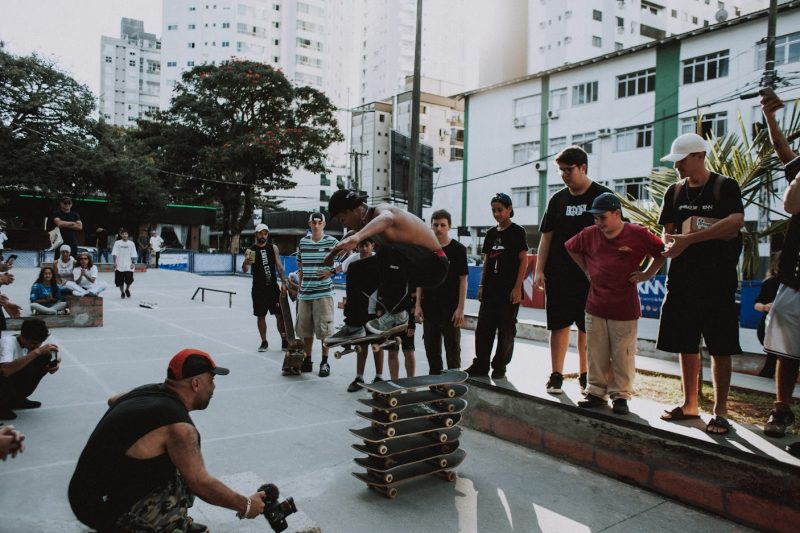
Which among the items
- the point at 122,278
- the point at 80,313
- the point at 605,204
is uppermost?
the point at 605,204

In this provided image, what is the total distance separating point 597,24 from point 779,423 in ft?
199

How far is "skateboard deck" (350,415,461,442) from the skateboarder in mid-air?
2.30 ft

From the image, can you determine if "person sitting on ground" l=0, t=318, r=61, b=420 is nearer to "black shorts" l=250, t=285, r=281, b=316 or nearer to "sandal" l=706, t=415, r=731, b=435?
"black shorts" l=250, t=285, r=281, b=316

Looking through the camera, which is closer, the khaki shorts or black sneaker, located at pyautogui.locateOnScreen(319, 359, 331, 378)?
the khaki shorts

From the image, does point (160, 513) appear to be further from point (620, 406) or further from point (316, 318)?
point (316, 318)

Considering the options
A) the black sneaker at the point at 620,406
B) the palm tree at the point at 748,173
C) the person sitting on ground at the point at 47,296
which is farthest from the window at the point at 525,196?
the black sneaker at the point at 620,406

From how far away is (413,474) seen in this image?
3.88 meters

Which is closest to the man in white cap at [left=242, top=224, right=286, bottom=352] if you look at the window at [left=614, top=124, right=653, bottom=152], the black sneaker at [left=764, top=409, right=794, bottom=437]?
the black sneaker at [left=764, top=409, right=794, bottom=437]

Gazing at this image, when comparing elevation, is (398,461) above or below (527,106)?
below

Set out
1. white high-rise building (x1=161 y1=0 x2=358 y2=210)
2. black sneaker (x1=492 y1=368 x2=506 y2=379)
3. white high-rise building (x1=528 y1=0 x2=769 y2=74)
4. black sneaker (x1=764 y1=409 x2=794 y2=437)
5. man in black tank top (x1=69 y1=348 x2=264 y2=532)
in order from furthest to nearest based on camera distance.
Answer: white high-rise building (x1=161 y1=0 x2=358 y2=210)
white high-rise building (x1=528 y1=0 x2=769 y2=74)
black sneaker (x1=492 y1=368 x2=506 y2=379)
black sneaker (x1=764 y1=409 x2=794 y2=437)
man in black tank top (x1=69 y1=348 x2=264 y2=532)

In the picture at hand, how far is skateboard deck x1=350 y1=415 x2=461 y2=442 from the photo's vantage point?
148 inches

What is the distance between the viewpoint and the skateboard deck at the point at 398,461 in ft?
12.3

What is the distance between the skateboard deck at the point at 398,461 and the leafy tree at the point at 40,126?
34110 mm

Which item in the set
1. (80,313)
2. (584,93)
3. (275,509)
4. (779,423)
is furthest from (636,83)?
(275,509)
